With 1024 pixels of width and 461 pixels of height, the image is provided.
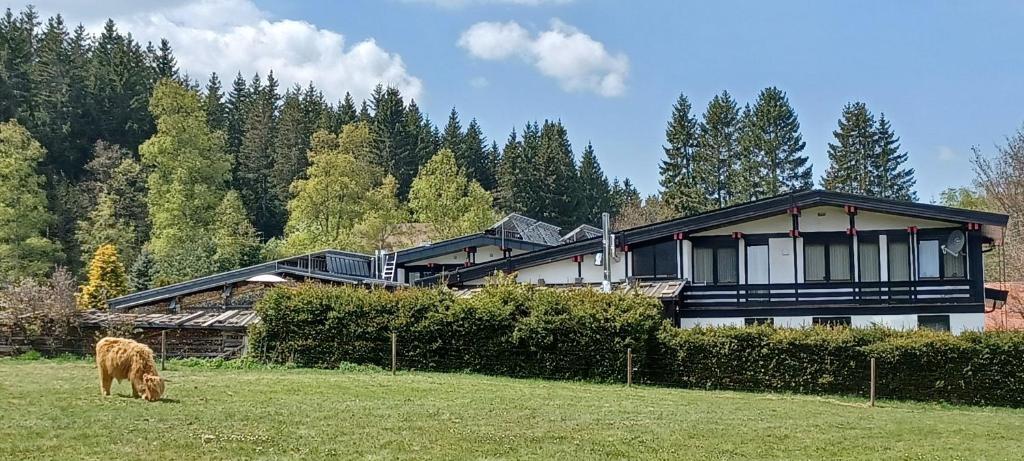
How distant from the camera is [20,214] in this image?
2062 inches

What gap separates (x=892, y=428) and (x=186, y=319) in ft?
65.3

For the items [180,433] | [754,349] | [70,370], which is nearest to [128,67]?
[70,370]

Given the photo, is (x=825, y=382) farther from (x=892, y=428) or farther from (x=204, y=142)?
(x=204, y=142)

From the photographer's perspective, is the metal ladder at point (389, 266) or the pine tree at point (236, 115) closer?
the metal ladder at point (389, 266)

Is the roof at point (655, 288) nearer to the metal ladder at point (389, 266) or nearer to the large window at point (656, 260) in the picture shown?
the large window at point (656, 260)

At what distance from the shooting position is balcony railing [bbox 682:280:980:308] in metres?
29.1

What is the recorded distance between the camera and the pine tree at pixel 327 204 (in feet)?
162

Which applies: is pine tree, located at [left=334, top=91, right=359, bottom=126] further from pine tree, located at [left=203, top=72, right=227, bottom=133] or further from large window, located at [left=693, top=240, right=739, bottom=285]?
large window, located at [left=693, top=240, right=739, bottom=285]

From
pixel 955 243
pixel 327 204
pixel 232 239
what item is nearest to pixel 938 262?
pixel 955 243

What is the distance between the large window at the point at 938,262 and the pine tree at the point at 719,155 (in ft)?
135

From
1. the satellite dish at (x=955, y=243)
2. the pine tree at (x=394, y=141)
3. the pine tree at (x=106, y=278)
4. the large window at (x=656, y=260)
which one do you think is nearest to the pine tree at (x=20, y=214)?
the pine tree at (x=106, y=278)

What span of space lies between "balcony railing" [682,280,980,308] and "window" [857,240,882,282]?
1.21ft

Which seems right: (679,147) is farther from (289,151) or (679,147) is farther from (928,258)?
(928,258)

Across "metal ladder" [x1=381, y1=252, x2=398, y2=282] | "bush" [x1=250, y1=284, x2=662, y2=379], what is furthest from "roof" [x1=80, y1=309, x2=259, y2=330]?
"metal ladder" [x1=381, y1=252, x2=398, y2=282]
